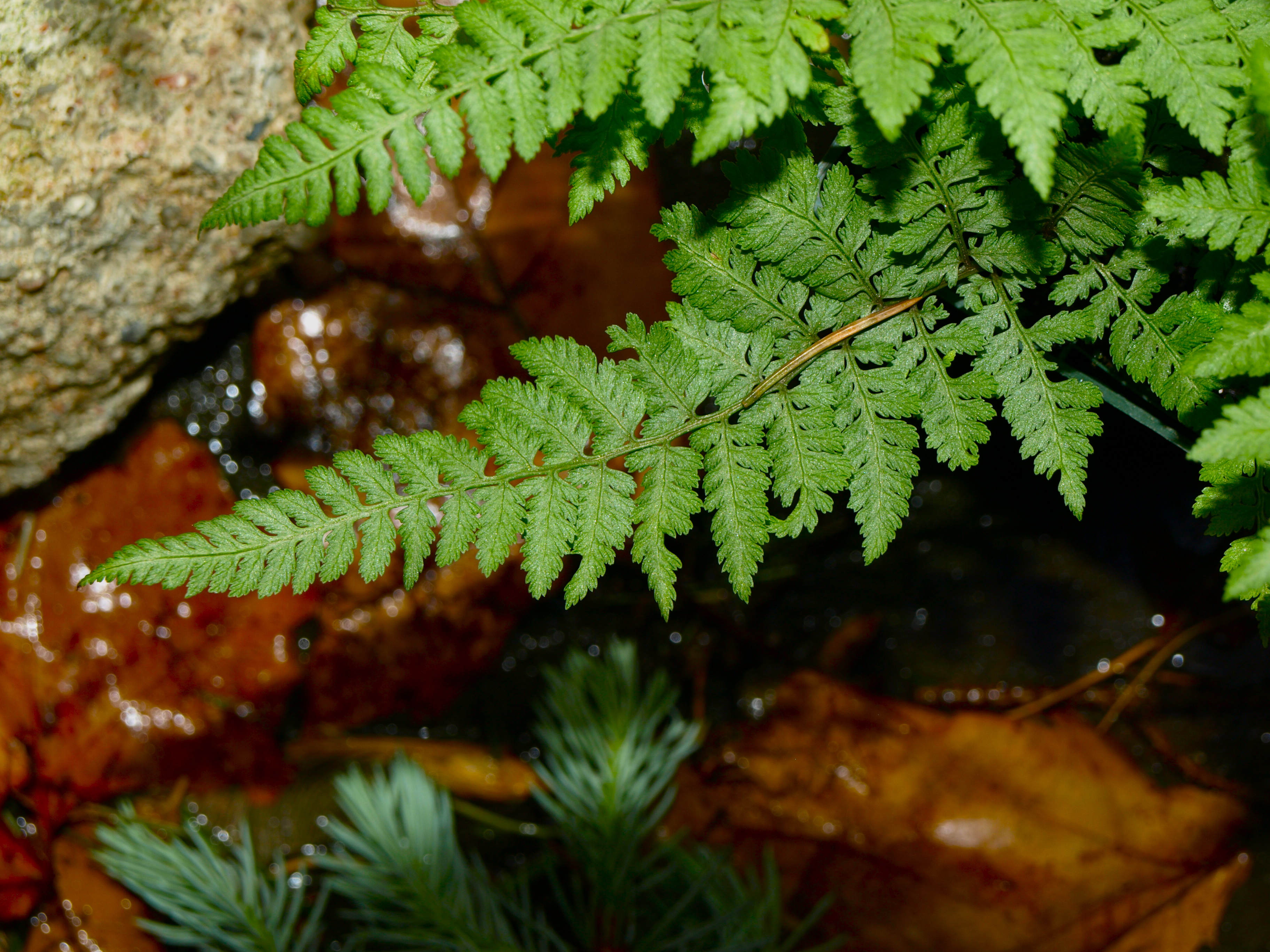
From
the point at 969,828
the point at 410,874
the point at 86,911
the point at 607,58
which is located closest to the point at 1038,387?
the point at 607,58

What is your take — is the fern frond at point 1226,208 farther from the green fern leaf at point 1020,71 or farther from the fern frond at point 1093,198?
the green fern leaf at point 1020,71

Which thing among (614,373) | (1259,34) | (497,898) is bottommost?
(497,898)

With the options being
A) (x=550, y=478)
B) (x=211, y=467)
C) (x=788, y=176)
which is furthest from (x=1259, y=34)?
(x=211, y=467)

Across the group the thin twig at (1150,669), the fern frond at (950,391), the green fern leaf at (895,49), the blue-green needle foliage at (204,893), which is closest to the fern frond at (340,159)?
the green fern leaf at (895,49)

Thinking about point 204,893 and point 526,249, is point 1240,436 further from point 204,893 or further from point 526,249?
point 204,893

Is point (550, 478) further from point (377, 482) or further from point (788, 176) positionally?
point (788, 176)
